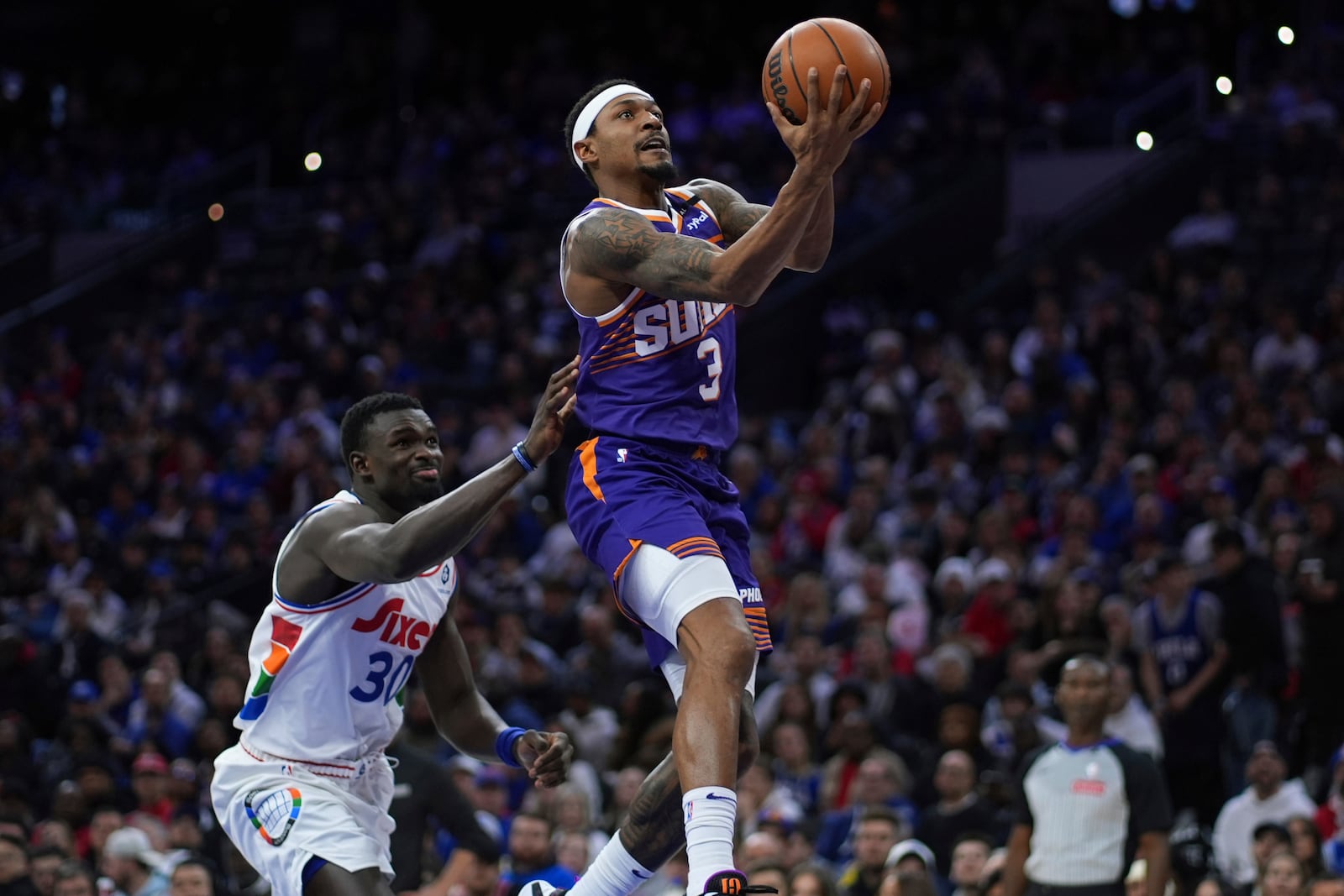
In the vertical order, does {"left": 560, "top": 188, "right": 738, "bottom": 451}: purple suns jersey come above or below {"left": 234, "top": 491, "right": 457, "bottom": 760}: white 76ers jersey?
above

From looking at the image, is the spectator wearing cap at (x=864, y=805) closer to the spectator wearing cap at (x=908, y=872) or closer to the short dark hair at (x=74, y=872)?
the spectator wearing cap at (x=908, y=872)

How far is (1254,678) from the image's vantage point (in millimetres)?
11438

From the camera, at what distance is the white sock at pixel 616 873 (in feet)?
19.6

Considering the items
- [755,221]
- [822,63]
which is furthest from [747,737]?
[822,63]

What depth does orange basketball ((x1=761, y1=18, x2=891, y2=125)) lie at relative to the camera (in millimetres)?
5320

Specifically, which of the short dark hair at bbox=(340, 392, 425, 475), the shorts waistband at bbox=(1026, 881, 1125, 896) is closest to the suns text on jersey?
the short dark hair at bbox=(340, 392, 425, 475)

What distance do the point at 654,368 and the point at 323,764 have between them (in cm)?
184

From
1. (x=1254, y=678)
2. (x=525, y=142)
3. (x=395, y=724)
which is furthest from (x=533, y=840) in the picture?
(x=525, y=142)

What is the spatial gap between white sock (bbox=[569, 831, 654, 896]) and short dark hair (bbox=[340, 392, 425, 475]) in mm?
1656

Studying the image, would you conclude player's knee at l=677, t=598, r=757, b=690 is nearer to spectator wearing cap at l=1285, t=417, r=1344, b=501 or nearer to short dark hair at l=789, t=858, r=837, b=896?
short dark hair at l=789, t=858, r=837, b=896

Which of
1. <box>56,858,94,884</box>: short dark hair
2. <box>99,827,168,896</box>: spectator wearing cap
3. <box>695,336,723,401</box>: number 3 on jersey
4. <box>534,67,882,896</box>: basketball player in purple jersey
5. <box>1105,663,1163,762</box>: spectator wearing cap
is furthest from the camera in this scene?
<box>1105,663,1163,762</box>: spectator wearing cap

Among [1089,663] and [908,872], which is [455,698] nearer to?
[908,872]

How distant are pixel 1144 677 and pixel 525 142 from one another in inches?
636

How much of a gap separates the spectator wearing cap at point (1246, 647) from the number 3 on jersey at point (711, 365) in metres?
6.44
